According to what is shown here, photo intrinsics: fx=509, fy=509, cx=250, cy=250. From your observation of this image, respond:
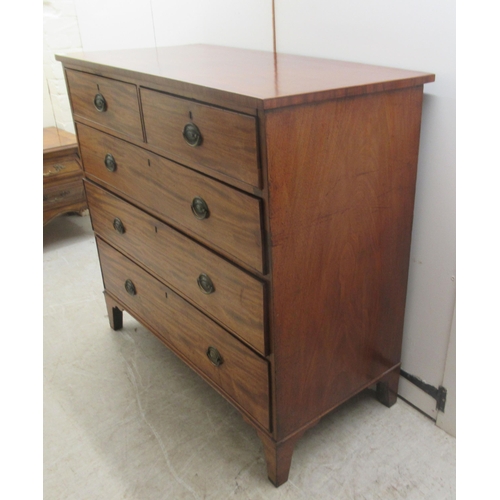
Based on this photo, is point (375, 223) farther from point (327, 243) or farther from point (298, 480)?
point (298, 480)

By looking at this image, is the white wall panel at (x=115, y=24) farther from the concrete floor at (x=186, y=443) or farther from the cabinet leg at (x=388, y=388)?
the cabinet leg at (x=388, y=388)

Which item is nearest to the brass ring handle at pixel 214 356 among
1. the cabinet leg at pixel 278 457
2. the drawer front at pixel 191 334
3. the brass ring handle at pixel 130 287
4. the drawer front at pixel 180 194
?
the drawer front at pixel 191 334

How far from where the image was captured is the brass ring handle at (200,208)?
1.23 metres

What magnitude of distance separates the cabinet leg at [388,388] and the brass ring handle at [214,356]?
0.50 meters

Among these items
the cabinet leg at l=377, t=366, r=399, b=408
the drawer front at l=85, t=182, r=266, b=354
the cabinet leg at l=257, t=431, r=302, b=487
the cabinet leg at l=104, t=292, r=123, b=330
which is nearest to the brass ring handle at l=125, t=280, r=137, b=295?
the drawer front at l=85, t=182, r=266, b=354

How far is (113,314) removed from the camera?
2066 millimetres

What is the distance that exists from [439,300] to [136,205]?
3.07 feet

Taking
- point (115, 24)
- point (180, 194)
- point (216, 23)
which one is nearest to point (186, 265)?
point (180, 194)

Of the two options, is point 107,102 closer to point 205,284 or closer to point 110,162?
point 110,162

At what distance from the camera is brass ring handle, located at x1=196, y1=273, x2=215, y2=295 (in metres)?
1.32

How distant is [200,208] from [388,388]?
2.74 ft

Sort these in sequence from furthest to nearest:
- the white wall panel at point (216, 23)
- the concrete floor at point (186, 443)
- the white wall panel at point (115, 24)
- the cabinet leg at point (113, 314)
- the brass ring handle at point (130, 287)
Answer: the white wall panel at point (115, 24) → the cabinet leg at point (113, 314) → the brass ring handle at point (130, 287) → the white wall panel at point (216, 23) → the concrete floor at point (186, 443)

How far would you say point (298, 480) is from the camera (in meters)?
1.38

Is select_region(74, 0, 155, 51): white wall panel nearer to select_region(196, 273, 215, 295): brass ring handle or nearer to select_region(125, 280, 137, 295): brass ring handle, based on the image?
select_region(125, 280, 137, 295): brass ring handle
